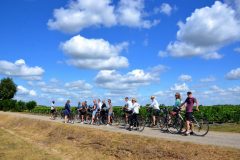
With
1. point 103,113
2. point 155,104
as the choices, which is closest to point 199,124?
point 155,104

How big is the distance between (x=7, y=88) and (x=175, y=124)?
92.3 m

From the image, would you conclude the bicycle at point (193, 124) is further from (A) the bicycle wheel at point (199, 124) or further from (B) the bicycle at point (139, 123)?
(B) the bicycle at point (139, 123)

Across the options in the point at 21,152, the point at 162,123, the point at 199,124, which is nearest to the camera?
the point at 199,124

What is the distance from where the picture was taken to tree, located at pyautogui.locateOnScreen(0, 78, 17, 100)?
343ft

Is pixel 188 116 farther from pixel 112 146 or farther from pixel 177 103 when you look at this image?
pixel 112 146

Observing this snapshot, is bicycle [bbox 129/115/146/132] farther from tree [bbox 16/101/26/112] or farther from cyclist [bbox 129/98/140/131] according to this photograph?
tree [bbox 16/101/26/112]

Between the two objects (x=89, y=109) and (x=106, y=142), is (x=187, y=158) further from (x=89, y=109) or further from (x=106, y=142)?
(x=89, y=109)

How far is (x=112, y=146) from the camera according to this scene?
1881 centimetres

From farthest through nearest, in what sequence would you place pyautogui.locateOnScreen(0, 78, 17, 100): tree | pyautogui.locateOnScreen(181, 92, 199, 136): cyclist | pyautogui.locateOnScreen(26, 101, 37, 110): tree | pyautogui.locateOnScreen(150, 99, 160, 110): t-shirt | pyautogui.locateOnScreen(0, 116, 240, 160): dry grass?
pyautogui.locateOnScreen(0, 78, 17, 100): tree < pyautogui.locateOnScreen(26, 101, 37, 110): tree < pyautogui.locateOnScreen(150, 99, 160, 110): t-shirt < pyautogui.locateOnScreen(181, 92, 199, 136): cyclist < pyautogui.locateOnScreen(0, 116, 240, 160): dry grass

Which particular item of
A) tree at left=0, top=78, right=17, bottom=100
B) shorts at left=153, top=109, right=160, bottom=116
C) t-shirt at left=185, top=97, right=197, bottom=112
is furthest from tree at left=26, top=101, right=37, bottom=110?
t-shirt at left=185, top=97, right=197, bottom=112

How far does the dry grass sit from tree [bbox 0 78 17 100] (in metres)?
78.3

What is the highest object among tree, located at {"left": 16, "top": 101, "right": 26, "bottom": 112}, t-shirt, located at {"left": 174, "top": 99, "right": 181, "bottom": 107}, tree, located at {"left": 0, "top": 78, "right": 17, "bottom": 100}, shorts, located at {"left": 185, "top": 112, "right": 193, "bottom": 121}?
tree, located at {"left": 0, "top": 78, "right": 17, "bottom": 100}

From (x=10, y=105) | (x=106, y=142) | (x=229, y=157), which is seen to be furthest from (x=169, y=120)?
(x=10, y=105)

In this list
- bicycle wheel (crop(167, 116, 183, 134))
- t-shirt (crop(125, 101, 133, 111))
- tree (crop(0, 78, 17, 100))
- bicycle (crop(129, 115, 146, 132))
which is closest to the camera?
bicycle wheel (crop(167, 116, 183, 134))
